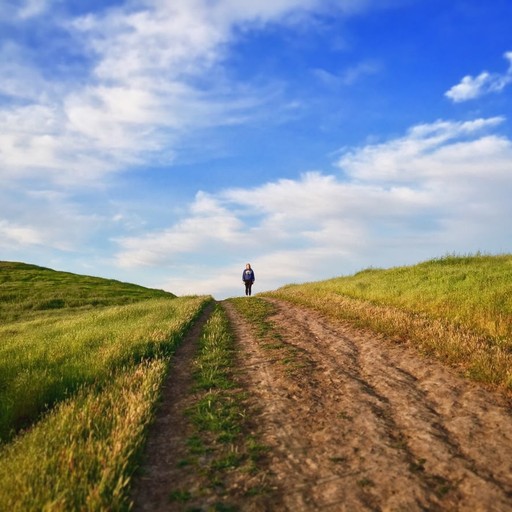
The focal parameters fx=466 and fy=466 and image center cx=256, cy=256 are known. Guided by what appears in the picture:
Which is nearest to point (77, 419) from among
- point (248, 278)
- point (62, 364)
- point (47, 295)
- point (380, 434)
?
point (380, 434)

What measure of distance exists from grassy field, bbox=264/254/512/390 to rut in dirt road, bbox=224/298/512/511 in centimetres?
66

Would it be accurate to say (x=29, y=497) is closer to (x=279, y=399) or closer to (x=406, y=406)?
(x=279, y=399)

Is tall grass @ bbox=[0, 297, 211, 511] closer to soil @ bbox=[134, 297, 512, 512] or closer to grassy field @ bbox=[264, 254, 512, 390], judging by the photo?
soil @ bbox=[134, 297, 512, 512]

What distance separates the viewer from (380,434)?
629 centimetres

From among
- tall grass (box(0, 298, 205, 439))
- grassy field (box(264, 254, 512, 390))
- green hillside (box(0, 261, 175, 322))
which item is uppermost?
green hillside (box(0, 261, 175, 322))

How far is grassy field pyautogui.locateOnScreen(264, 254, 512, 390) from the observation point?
31.8 feet

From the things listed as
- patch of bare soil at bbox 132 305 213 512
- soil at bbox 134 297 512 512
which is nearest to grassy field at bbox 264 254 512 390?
soil at bbox 134 297 512 512

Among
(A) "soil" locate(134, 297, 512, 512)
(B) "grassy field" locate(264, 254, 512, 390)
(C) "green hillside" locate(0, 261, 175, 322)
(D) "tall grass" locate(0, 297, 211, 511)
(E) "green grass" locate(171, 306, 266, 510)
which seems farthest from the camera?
(C) "green hillside" locate(0, 261, 175, 322)

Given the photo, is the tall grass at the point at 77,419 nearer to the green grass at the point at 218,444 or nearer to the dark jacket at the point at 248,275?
the green grass at the point at 218,444

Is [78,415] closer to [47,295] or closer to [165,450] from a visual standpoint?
[165,450]

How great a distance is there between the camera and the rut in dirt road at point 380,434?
16.0 feet

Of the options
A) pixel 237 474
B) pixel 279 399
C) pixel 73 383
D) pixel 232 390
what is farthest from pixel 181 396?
pixel 237 474

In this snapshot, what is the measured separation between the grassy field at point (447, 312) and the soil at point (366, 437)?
0.64 metres

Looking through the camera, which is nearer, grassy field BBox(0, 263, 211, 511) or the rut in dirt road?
grassy field BBox(0, 263, 211, 511)
